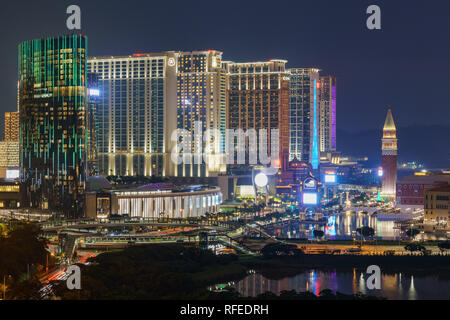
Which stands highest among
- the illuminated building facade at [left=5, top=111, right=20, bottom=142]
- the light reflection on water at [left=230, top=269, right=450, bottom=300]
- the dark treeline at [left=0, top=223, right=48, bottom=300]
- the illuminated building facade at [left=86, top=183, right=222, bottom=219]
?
the illuminated building facade at [left=5, top=111, right=20, bottom=142]

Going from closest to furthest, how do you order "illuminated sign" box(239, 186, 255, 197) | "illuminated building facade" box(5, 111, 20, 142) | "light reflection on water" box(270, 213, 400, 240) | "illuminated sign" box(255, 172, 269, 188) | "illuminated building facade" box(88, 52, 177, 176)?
"light reflection on water" box(270, 213, 400, 240)
"illuminated sign" box(255, 172, 269, 188)
"illuminated sign" box(239, 186, 255, 197)
"illuminated building facade" box(88, 52, 177, 176)
"illuminated building facade" box(5, 111, 20, 142)

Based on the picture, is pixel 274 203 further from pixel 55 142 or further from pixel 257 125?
pixel 55 142

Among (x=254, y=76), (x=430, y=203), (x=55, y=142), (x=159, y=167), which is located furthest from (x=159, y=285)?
(x=254, y=76)

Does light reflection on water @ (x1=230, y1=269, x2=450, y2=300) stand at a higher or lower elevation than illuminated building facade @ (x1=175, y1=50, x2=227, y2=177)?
lower

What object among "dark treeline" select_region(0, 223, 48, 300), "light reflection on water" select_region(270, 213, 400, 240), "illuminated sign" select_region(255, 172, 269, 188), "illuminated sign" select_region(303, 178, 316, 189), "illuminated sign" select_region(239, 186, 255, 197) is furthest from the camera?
"illuminated sign" select_region(239, 186, 255, 197)

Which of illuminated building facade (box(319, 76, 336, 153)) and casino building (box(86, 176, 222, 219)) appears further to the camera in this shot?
illuminated building facade (box(319, 76, 336, 153))

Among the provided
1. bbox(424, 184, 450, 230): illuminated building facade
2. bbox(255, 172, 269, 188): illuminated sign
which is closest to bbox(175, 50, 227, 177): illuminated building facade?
bbox(255, 172, 269, 188): illuminated sign

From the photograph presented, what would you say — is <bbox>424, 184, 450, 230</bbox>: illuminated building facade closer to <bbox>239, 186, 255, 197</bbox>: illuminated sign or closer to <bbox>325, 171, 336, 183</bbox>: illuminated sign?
<bbox>239, 186, 255, 197</bbox>: illuminated sign
